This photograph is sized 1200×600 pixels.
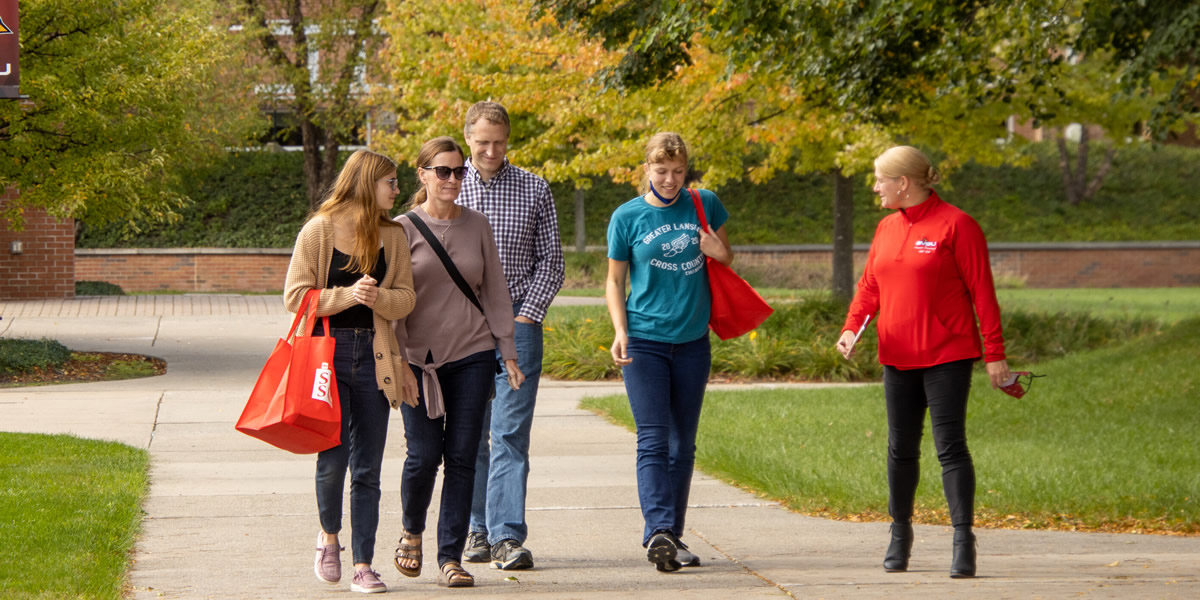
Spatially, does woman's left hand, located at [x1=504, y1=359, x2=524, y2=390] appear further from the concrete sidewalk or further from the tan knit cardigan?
the concrete sidewalk

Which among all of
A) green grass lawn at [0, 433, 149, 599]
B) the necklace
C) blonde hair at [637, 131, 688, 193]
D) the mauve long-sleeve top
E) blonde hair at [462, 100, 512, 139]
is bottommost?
green grass lawn at [0, 433, 149, 599]

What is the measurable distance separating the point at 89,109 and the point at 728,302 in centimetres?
901

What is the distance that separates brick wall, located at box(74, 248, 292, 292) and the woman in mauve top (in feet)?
83.3

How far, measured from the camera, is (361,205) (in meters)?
4.85

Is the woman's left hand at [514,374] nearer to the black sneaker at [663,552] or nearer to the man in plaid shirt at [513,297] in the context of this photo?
the man in plaid shirt at [513,297]

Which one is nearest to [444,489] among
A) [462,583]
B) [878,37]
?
[462,583]

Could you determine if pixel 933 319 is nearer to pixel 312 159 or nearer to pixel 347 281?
pixel 347 281

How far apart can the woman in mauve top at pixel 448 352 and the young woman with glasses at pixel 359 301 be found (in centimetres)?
12

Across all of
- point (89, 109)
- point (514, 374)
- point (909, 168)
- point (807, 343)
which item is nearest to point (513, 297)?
point (514, 374)

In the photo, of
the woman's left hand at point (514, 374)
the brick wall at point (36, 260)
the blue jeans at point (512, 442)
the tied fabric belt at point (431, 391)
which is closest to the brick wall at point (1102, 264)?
the brick wall at point (36, 260)

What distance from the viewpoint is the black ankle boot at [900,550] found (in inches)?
213

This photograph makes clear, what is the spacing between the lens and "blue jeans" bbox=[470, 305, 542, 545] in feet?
17.8

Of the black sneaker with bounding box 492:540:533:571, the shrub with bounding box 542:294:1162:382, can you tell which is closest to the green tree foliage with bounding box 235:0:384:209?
the shrub with bounding box 542:294:1162:382

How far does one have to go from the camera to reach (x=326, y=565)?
16.4 feet
